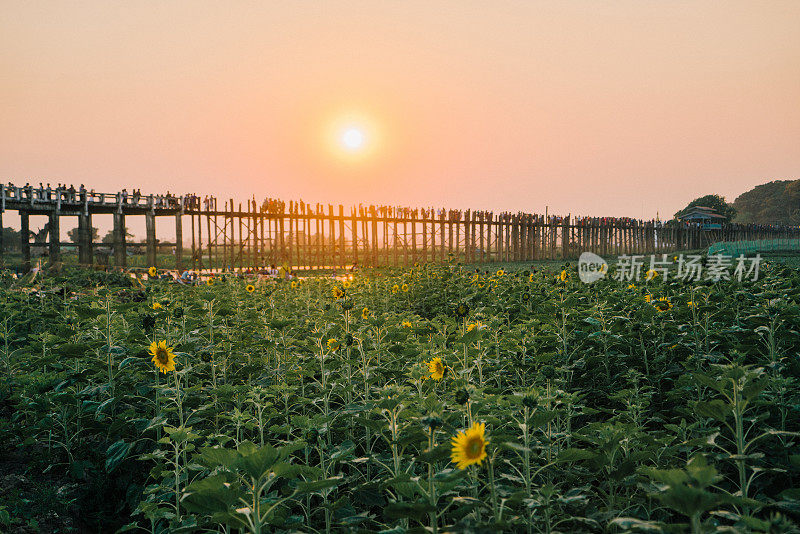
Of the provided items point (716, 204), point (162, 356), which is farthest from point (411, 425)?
point (716, 204)

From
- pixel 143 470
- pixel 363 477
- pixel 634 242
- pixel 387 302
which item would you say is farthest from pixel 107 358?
pixel 634 242

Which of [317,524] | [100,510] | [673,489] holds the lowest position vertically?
[100,510]

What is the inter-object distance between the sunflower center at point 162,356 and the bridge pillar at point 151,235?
21.8 metres

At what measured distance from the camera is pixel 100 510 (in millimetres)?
3326

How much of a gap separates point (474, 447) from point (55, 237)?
921 inches

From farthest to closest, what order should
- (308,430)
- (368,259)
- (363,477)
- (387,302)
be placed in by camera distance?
(368,259), (387,302), (363,477), (308,430)

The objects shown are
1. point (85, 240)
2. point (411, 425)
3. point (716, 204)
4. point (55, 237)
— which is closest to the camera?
point (411, 425)

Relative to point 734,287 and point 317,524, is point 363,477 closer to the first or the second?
point 317,524

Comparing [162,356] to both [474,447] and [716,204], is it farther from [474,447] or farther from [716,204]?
[716,204]

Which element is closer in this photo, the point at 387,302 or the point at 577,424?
the point at 577,424

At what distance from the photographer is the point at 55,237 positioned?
68.2 feet

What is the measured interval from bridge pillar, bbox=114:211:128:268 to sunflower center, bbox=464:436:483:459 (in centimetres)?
2337

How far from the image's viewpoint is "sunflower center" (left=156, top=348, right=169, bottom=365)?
10.5ft

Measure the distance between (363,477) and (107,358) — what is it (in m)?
2.11
